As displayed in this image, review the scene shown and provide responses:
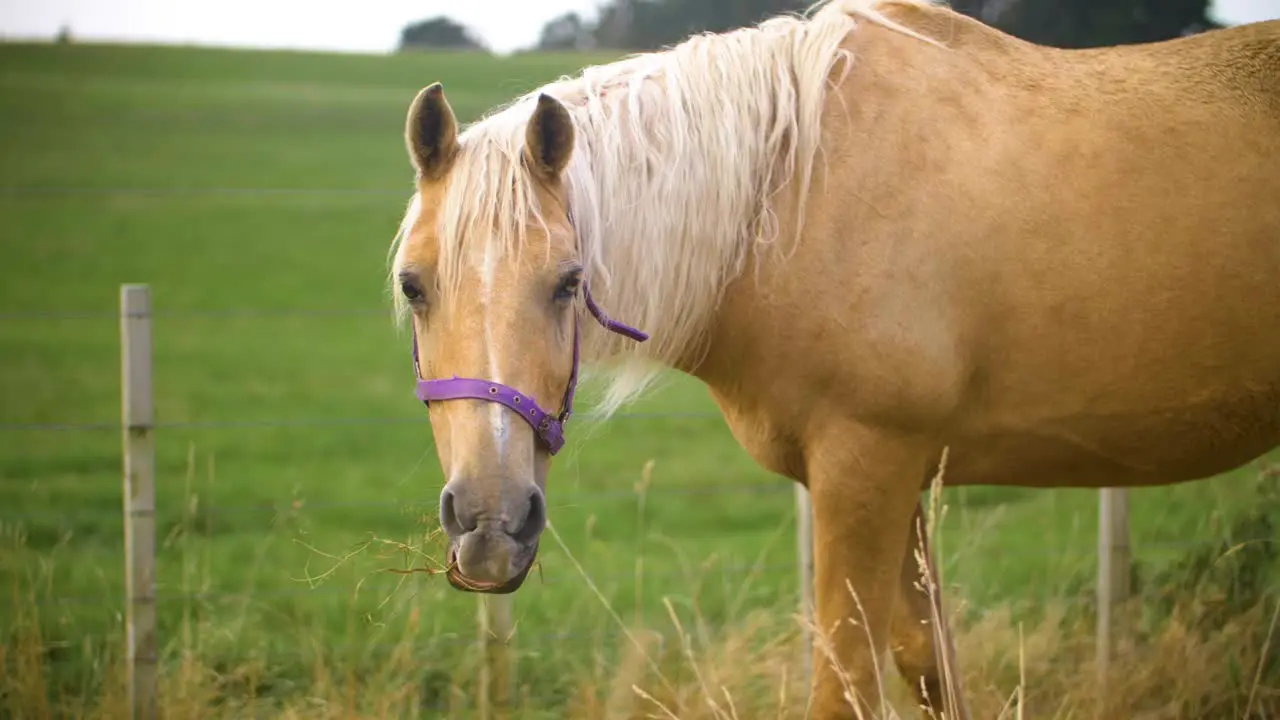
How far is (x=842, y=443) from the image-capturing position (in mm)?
2449

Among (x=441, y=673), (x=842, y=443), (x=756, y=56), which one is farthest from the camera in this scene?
(x=441, y=673)

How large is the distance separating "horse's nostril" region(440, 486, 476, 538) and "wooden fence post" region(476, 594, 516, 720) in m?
1.38

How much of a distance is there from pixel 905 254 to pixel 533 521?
1.05m

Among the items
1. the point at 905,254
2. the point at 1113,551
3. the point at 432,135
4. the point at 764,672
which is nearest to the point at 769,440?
the point at 905,254

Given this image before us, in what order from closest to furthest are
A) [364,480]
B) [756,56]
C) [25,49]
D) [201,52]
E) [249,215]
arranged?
1. [756,56]
2. [364,480]
3. [249,215]
4. [25,49]
5. [201,52]

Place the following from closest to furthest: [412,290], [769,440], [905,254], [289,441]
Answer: [412,290] → [905,254] → [769,440] → [289,441]

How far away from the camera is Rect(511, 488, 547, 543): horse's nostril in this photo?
199 cm

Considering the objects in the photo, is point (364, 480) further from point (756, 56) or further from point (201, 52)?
point (201, 52)

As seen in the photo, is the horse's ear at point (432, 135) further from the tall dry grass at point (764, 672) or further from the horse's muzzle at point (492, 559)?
the tall dry grass at point (764, 672)

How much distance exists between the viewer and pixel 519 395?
2023 mm

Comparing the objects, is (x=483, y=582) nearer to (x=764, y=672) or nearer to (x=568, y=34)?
(x=764, y=672)

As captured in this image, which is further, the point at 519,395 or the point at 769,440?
the point at 769,440

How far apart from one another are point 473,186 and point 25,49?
26.7 meters

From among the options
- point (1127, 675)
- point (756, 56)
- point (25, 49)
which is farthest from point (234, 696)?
point (25, 49)
